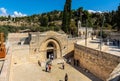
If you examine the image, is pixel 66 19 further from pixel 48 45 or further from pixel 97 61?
pixel 97 61

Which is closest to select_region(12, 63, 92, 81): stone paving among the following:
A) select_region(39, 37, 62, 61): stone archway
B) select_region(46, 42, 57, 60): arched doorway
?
select_region(39, 37, 62, 61): stone archway

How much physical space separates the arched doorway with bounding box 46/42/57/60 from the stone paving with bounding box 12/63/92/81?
3.62 m

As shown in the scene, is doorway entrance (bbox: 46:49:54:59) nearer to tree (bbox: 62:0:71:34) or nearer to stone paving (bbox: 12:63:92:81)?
stone paving (bbox: 12:63:92:81)

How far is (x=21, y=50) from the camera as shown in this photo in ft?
77.6

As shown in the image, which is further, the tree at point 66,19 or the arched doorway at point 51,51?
the tree at point 66,19

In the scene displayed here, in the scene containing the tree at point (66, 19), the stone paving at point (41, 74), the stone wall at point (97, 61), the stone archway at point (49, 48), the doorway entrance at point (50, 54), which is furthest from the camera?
the tree at point (66, 19)

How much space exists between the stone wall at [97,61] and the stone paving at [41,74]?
162cm

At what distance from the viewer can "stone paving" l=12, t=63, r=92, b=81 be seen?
17873mm

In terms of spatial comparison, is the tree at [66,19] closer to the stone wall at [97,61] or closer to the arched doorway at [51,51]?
the arched doorway at [51,51]

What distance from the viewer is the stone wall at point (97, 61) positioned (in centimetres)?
1710

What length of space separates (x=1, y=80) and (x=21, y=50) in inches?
674

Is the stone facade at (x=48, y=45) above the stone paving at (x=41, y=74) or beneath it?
above

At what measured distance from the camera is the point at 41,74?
64.3 ft

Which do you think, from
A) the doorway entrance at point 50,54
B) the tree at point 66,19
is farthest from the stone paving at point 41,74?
the tree at point 66,19
